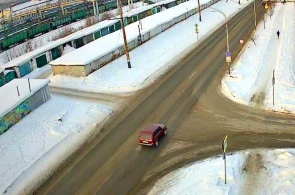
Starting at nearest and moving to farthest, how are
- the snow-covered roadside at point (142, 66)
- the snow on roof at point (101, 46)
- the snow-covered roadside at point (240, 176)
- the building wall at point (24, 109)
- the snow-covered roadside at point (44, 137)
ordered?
the snow-covered roadside at point (240, 176), the snow-covered roadside at point (44, 137), the building wall at point (24, 109), the snow-covered roadside at point (142, 66), the snow on roof at point (101, 46)

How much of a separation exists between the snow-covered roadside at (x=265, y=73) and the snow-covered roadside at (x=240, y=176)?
8.89 meters

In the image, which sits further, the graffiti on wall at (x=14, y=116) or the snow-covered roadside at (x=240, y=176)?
the graffiti on wall at (x=14, y=116)

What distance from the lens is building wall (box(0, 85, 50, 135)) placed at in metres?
33.8

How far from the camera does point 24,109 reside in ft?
120

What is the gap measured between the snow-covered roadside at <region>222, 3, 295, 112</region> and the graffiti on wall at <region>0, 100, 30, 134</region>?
62.7ft

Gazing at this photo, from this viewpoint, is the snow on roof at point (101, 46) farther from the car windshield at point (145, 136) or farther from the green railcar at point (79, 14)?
the green railcar at point (79, 14)

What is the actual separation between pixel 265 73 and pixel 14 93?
26.4 m

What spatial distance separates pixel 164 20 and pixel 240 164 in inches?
1954

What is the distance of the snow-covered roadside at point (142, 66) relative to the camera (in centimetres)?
4475

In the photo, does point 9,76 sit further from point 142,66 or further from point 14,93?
point 142,66

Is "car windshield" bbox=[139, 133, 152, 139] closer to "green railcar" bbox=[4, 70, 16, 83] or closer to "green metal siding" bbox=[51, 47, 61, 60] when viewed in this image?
"green railcar" bbox=[4, 70, 16, 83]

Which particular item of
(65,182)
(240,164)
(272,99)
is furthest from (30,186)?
(272,99)

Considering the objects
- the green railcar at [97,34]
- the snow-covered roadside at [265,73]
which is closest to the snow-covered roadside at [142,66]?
the green railcar at [97,34]

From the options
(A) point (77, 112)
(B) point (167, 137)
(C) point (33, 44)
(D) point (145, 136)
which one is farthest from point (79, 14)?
(D) point (145, 136)
